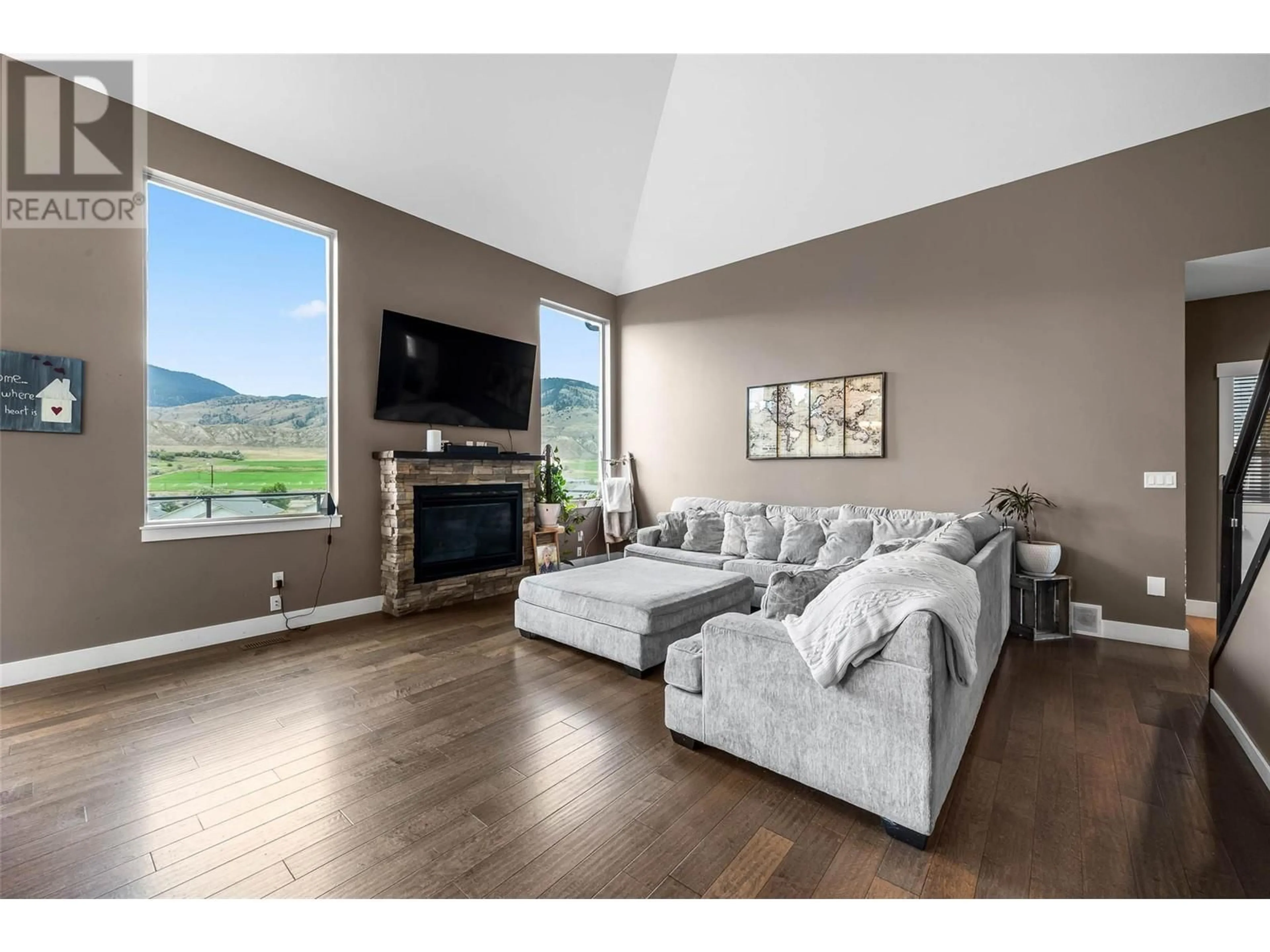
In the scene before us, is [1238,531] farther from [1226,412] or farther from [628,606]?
[628,606]

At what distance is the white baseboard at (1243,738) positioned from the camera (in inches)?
76.9

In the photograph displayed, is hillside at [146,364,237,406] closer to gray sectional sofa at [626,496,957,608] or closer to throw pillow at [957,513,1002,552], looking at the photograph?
gray sectional sofa at [626,496,957,608]

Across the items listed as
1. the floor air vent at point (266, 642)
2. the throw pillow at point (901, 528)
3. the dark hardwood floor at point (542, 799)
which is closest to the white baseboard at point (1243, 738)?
the dark hardwood floor at point (542, 799)

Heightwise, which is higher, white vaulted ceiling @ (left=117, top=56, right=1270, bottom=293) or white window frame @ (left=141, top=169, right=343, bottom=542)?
white vaulted ceiling @ (left=117, top=56, right=1270, bottom=293)

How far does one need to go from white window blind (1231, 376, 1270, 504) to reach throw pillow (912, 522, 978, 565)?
9.36 feet

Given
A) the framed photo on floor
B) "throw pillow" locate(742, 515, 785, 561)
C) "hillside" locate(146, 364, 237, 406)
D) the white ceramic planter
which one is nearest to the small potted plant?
the white ceramic planter

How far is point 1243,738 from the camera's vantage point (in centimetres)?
220

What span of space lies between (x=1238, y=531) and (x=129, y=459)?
6611mm

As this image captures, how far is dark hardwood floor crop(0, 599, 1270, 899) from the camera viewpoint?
58.6 inches

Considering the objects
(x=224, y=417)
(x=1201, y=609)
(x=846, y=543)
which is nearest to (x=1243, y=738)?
(x=846, y=543)

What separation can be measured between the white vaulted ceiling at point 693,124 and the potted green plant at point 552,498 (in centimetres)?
227

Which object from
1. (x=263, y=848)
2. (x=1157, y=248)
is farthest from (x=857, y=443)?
(x=263, y=848)

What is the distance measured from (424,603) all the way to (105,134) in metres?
3.54
